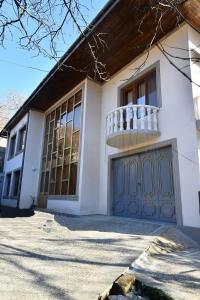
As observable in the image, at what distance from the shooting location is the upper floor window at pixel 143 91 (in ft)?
22.8

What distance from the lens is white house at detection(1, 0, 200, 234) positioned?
5.54 meters

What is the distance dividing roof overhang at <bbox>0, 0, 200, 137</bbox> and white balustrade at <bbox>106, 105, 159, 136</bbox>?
1629 millimetres

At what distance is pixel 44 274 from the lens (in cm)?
228

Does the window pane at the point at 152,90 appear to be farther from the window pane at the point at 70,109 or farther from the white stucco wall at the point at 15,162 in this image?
the white stucco wall at the point at 15,162

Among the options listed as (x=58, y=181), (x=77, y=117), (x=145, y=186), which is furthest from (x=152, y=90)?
(x=58, y=181)

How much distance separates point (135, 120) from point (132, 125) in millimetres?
205

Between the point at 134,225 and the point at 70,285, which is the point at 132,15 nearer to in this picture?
the point at 134,225

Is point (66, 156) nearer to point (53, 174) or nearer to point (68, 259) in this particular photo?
point (53, 174)

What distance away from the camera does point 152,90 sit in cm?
697

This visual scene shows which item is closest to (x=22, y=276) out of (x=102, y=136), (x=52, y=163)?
(x=102, y=136)

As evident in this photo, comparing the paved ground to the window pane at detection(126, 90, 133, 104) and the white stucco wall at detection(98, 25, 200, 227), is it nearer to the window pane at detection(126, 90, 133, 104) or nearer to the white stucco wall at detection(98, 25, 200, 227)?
the white stucco wall at detection(98, 25, 200, 227)

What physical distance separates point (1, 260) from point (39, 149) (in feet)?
30.1

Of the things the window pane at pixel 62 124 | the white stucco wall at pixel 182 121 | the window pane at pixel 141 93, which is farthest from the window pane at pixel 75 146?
the window pane at pixel 141 93

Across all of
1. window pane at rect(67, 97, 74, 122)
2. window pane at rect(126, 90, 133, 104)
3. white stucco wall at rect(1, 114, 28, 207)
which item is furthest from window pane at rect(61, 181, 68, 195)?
white stucco wall at rect(1, 114, 28, 207)
